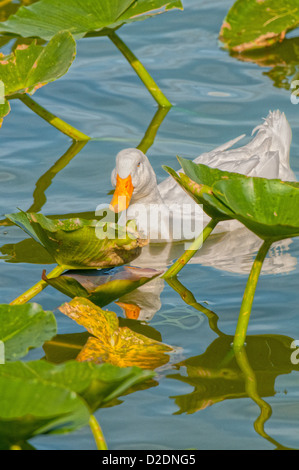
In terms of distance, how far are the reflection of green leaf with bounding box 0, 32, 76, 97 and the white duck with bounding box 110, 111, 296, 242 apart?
651 millimetres

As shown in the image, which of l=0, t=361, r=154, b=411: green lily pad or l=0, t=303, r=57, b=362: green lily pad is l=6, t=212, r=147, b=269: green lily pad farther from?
l=0, t=361, r=154, b=411: green lily pad

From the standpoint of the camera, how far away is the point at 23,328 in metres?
2.73

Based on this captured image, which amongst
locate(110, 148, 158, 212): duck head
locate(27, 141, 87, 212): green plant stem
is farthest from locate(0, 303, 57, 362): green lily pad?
locate(27, 141, 87, 212): green plant stem

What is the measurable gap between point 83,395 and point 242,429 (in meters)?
0.84

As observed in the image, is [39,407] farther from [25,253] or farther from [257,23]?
[257,23]

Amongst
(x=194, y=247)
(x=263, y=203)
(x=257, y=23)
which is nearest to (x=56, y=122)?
(x=194, y=247)

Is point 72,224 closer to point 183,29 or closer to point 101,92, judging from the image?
point 101,92

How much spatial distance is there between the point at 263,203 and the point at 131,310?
1.17 metres

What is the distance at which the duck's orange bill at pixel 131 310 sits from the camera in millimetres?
3835

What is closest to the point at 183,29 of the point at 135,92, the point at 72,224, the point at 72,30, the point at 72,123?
the point at 135,92

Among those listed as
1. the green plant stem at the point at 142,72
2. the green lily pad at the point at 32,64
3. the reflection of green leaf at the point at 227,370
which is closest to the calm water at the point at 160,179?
the reflection of green leaf at the point at 227,370

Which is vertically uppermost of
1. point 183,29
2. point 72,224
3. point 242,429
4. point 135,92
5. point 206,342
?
point 183,29

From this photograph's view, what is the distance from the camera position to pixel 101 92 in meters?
6.72
